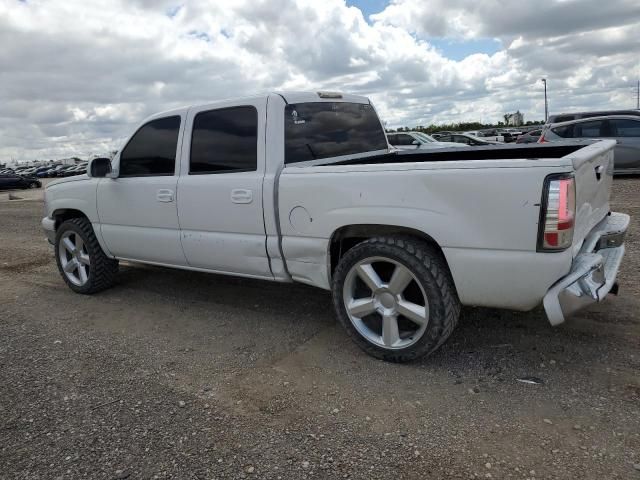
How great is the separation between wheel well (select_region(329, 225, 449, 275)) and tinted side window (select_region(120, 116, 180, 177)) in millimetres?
1742

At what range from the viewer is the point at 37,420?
10.9ft

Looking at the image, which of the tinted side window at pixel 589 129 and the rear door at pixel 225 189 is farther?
the tinted side window at pixel 589 129

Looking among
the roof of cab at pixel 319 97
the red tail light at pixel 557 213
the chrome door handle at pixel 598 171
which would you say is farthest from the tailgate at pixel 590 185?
the roof of cab at pixel 319 97

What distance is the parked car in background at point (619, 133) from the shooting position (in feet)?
43.2

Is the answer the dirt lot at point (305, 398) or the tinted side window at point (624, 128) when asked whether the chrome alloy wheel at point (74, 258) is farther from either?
the tinted side window at point (624, 128)

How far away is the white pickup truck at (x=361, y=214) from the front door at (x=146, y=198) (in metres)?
0.01

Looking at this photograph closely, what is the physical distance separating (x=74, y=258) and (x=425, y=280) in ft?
13.8

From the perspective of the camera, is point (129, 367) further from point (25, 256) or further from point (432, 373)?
point (25, 256)

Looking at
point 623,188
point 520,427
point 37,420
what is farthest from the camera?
point 623,188

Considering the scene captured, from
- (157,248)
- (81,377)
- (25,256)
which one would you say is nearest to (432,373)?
A: (81,377)

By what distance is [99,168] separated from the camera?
5270 millimetres

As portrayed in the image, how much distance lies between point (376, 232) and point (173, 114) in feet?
7.63

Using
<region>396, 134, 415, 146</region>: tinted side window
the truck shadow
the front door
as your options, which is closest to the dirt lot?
the truck shadow

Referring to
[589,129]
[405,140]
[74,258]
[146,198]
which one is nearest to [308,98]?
[146,198]
